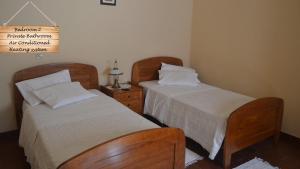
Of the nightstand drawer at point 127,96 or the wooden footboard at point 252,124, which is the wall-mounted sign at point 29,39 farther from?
the wooden footboard at point 252,124

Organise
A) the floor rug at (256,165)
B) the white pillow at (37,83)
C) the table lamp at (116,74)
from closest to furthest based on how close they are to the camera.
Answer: the floor rug at (256,165), the white pillow at (37,83), the table lamp at (116,74)

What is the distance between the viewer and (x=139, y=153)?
1661 millimetres

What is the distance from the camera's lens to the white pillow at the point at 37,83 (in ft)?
8.46

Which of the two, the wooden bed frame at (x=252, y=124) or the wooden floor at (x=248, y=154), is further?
the wooden floor at (x=248, y=154)

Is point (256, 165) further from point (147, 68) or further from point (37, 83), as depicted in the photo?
point (37, 83)

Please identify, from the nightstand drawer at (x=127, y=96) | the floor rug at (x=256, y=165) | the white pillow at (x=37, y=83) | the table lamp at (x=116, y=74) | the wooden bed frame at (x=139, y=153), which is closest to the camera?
the wooden bed frame at (x=139, y=153)

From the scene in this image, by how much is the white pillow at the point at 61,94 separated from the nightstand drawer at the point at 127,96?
1.45 ft

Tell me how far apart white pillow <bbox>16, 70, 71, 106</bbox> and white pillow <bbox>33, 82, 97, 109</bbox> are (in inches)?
3.2

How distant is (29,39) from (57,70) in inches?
18.1

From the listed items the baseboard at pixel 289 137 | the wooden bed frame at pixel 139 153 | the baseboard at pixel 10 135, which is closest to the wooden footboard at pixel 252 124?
the baseboard at pixel 289 137

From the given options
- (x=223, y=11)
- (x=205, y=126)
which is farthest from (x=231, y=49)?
(x=205, y=126)

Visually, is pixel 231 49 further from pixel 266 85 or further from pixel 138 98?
pixel 138 98

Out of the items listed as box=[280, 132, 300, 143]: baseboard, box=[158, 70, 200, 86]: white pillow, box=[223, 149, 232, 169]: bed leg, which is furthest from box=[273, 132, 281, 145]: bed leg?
box=[158, 70, 200, 86]: white pillow

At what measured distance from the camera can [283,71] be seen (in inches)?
118
